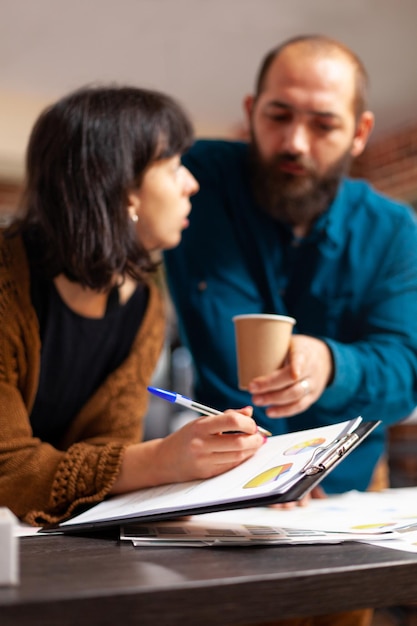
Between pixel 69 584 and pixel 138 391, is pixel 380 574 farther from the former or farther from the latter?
pixel 138 391

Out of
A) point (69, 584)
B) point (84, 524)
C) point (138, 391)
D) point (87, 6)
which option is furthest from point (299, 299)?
point (87, 6)

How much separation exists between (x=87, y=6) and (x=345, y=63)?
2.65 metres

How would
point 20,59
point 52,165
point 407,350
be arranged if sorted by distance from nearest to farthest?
point 52,165, point 407,350, point 20,59

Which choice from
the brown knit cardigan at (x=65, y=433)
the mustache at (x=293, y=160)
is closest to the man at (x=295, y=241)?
the mustache at (x=293, y=160)

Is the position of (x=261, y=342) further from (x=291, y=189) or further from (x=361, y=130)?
(x=361, y=130)

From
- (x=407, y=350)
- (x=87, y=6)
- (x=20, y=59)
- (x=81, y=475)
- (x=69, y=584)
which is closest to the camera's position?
(x=69, y=584)

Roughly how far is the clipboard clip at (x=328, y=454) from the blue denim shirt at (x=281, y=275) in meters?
0.73

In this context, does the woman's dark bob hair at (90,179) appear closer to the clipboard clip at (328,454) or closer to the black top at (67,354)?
the black top at (67,354)

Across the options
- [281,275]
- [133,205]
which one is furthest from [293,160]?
[133,205]

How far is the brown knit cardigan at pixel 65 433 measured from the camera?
925 mm

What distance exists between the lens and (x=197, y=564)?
58cm

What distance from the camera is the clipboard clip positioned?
0.70 m

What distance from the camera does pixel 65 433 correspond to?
3.89 feet

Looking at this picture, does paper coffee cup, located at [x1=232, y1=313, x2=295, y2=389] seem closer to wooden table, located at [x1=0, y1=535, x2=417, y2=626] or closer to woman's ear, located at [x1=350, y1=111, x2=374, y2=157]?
wooden table, located at [x1=0, y1=535, x2=417, y2=626]
